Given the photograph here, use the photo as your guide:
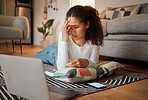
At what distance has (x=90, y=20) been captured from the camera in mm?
1262

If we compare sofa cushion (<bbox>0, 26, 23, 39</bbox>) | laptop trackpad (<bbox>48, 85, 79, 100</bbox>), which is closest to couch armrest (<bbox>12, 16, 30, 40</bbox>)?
sofa cushion (<bbox>0, 26, 23, 39</bbox>)

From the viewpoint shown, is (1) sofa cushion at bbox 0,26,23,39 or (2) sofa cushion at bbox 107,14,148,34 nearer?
(2) sofa cushion at bbox 107,14,148,34

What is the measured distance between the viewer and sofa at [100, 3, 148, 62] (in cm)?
167

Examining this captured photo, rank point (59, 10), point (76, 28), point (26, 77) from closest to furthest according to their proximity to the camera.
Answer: point (26, 77) < point (76, 28) < point (59, 10)

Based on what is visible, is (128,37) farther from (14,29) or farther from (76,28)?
(14,29)

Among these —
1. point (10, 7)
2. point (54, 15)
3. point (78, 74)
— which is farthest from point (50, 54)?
point (10, 7)

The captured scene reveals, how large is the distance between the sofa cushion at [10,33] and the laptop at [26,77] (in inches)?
72.2

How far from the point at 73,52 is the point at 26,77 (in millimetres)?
622

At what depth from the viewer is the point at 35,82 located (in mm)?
628

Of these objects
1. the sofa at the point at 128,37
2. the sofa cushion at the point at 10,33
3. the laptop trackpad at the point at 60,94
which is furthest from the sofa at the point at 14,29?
the laptop trackpad at the point at 60,94

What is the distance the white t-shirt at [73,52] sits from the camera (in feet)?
3.89

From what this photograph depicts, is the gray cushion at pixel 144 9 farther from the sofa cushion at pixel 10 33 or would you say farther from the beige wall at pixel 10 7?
the beige wall at pixel 10 7

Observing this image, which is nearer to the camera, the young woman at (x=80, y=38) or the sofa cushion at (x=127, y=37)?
the young woman at (x=80, y=38)

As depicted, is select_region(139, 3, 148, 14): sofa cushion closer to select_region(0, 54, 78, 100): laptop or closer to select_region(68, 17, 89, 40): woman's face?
select_region(68, 17, 89, 40): woman's face
